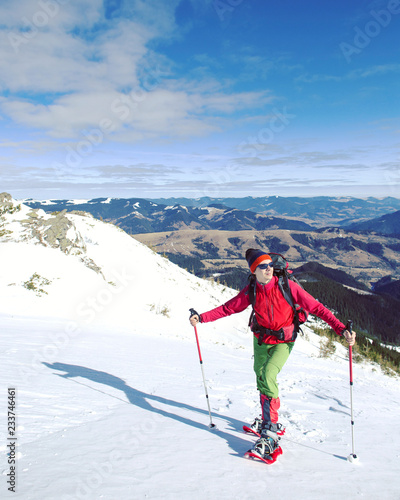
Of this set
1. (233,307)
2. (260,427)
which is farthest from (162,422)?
(233,307)

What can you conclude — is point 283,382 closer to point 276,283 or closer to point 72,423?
point 276,283

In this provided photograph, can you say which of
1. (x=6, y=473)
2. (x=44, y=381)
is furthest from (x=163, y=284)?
(x=6, y=473)

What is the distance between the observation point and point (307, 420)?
18.4ft

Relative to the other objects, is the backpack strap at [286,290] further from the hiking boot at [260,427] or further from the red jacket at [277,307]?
the hiking boot at [260,427]

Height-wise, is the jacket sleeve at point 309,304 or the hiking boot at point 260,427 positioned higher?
the jacket sleeve at point 309,304

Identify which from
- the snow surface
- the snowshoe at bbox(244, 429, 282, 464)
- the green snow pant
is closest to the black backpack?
the green snow pant

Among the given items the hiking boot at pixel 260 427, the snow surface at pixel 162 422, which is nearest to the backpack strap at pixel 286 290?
the hiking boot at pixel 260 427

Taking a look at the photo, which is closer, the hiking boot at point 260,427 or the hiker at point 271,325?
the hiking boot at point 260,427

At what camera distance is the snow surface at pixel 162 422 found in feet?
10.7

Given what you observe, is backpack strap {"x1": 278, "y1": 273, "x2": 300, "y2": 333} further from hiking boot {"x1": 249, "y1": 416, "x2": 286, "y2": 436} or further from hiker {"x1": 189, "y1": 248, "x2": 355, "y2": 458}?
hiking boot {"x1": 249, "y1": 416, "x2": 286, "y2": 436}

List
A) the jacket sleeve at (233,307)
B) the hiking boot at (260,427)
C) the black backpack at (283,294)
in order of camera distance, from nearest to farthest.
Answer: the hiking boot at (260,427)
the black backpack at (283,294)
the jacket sleeve at (233,307)

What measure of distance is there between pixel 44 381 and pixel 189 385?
315cm

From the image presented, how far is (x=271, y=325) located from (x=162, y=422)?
95.6 inches

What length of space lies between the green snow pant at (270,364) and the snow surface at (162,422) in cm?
85
